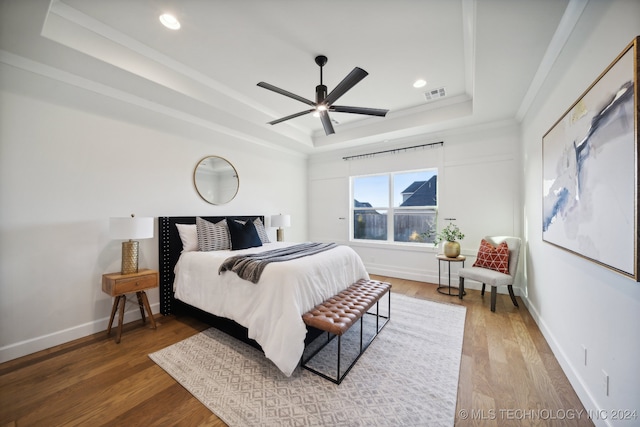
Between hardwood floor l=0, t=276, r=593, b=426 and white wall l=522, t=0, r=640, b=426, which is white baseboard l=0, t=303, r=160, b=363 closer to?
A: hardwood floor l=0, t=276, r=593, b=426

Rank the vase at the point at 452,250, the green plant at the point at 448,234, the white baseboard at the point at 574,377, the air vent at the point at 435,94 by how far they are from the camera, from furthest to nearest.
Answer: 1. the green plant at the point at 448,234
2. the vase at the point at 452,250
3. the air vent at the point at 435,94
4. the white baseboard at the point at 574,377

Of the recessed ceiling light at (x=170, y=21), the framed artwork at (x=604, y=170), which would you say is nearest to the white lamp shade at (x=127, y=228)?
the recessed ceiling light at (x=170, y=21)

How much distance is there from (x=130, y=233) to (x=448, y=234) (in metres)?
4.17

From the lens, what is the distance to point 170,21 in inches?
81.0

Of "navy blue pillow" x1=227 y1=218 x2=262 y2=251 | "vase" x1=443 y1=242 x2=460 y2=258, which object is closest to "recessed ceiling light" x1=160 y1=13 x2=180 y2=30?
"navy blue pillow" x1=227 y1=218 x2=262 y2=251

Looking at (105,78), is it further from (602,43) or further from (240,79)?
(602,43)

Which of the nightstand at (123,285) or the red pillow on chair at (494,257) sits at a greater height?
the red pillow on chair at (494,257)

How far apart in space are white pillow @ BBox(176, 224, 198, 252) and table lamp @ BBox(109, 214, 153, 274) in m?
0.53

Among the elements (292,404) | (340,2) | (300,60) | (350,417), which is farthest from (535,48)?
(292,404)

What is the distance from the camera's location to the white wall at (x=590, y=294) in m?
1.16

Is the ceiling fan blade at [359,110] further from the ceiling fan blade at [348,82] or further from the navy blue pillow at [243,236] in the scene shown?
the navy blue pillow at [243,236]

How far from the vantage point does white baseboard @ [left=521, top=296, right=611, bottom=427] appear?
140 centimetres

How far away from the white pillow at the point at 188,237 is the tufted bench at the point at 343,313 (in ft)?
6.33

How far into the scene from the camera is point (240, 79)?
2.96m
